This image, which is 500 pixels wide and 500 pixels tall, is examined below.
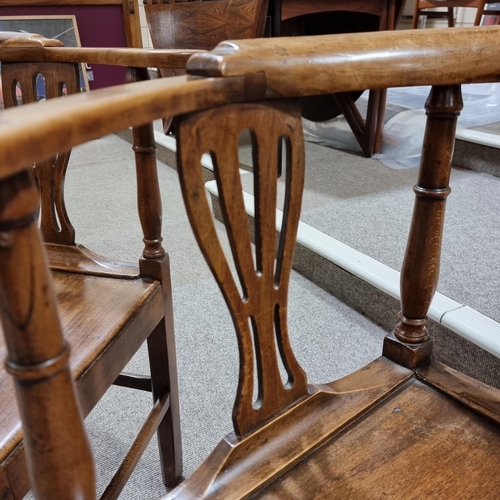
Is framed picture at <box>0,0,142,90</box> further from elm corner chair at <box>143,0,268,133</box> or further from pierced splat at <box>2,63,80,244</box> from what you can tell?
pierced splat at <box>2,63,80,244</box>

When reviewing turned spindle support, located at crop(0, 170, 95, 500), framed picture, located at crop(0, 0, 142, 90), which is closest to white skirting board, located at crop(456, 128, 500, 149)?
turned spindle support, located at crop(0, 170, 95, 500)

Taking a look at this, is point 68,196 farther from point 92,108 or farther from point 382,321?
point 92,108

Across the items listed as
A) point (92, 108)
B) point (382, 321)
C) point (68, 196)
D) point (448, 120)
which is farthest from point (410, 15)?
point (92, 108)

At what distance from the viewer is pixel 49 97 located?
763 mm

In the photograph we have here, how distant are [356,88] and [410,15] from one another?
522cm

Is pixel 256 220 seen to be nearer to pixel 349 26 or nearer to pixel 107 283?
pixel 107 283

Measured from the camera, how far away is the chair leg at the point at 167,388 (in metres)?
0.82

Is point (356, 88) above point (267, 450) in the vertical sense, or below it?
above

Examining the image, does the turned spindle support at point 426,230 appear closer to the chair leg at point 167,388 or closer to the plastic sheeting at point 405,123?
the chair leg at point 167,388

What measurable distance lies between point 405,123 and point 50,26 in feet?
8.16

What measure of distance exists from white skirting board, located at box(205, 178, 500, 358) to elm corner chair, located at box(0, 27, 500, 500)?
0.44 metres

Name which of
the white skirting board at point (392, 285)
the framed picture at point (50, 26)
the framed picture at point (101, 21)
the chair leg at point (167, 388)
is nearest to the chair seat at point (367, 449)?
the chair leg at point (167, 388)

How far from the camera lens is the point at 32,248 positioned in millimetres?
258

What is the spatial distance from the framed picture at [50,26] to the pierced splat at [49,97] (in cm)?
269
